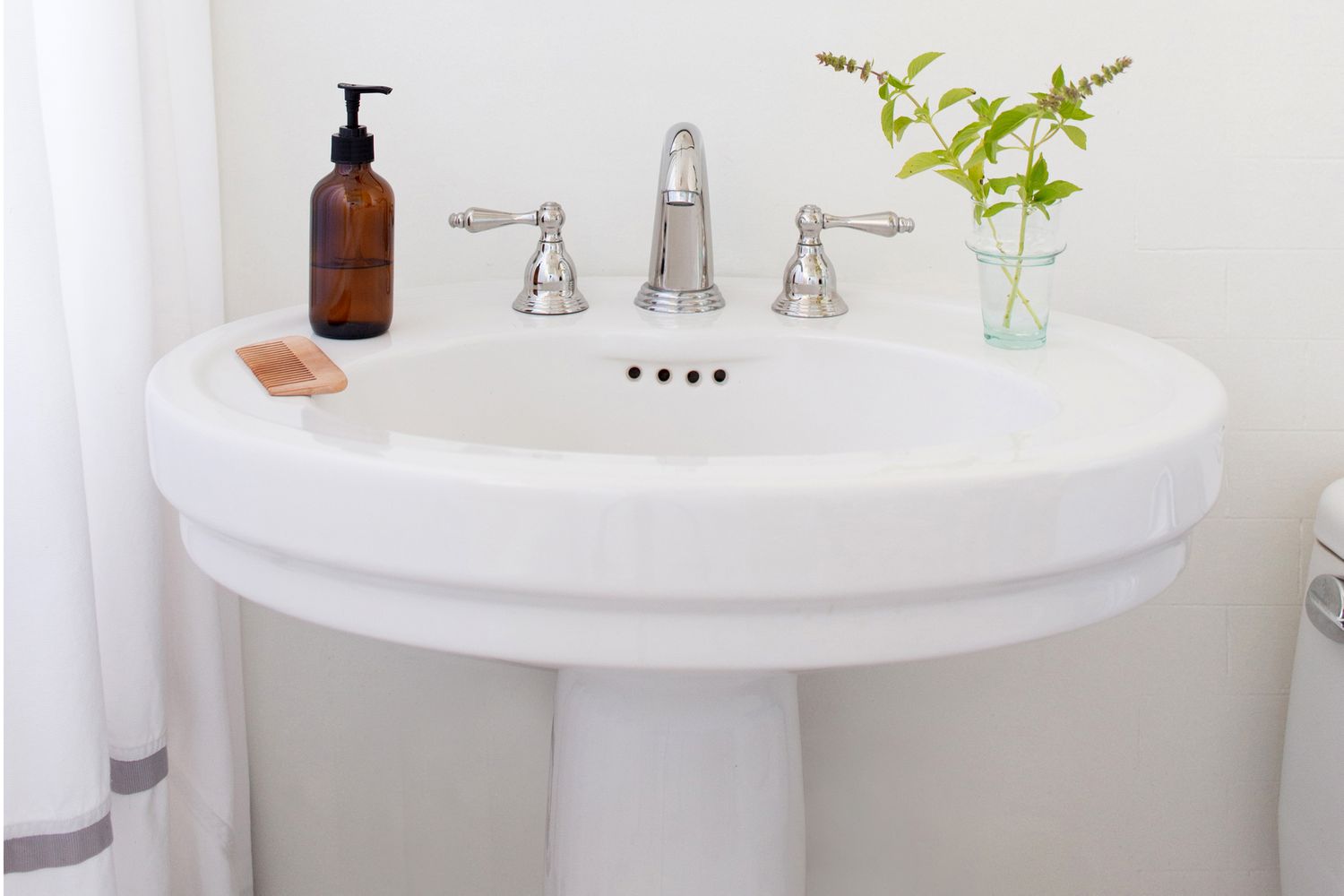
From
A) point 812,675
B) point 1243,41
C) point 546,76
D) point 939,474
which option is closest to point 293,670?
point 812,675

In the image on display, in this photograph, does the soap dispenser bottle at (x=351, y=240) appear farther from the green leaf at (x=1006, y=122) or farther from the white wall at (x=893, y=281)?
the green leaf at (x=1006, y=122)

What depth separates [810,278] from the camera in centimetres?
97

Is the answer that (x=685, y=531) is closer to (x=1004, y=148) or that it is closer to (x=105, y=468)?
(x=1004, y=148)

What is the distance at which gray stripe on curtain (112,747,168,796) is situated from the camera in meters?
0.98

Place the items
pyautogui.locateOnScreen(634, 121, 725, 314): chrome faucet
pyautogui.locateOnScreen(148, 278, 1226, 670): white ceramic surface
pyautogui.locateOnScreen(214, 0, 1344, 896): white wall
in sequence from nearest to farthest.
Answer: pyautogui.locateOnScreen(148, 278, 1226, 670): white ceramic surface
pyautogui.locateOnScreen(634, 121, 725, 314): chrome faucet
pyautogui.locateOnScreen(214, 0, 1344, 896): white wall

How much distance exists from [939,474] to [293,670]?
0.84 meters

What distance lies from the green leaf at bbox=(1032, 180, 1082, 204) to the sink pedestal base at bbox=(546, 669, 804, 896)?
38 centimetres


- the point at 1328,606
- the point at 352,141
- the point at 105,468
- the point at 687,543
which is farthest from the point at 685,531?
the point at 1328,606

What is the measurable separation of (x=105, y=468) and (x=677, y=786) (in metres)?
0.50

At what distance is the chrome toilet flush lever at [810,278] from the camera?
3.15 ft

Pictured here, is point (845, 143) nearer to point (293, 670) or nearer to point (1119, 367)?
point (1119, 367)

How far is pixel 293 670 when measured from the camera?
3.93 feet

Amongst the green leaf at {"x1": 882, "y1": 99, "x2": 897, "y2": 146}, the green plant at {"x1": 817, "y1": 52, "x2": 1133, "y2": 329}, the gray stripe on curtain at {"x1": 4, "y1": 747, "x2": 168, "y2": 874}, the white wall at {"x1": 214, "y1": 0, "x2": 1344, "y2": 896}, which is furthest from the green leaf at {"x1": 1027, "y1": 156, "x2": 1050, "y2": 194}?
the gray stripe on curtain at {"x1": 4, "y1": 747, "x2": 168, "y2": 874}

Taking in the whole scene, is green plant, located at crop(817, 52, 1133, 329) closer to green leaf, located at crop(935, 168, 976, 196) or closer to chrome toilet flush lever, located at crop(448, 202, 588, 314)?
green leaf, located at crop(935, 168, 976, 196)
